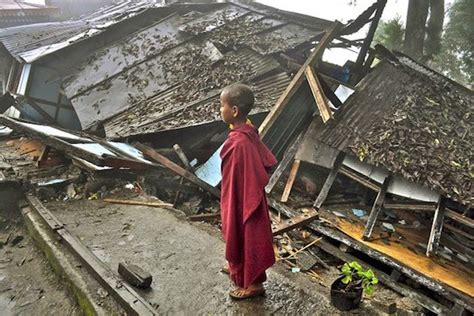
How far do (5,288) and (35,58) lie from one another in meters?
6.01

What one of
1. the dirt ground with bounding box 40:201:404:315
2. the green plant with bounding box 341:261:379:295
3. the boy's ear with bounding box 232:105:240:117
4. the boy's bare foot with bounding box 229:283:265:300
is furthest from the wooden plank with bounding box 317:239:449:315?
the boy's ear with bounding box 232:105:240:117

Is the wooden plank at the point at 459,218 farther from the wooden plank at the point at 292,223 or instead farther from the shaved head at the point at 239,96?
the shaved head at the point at 239,96

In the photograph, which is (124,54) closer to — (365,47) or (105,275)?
(365,47)

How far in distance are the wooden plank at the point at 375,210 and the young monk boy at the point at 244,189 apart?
2674mm

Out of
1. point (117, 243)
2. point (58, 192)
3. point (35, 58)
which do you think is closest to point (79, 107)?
point (35, 58)

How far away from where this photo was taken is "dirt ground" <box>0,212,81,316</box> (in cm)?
377

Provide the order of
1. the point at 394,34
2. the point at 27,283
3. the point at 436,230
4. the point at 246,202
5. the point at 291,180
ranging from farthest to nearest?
the point at 394,34
the point at 291,180
the point at 436,230
the point at 27,283
the point at 246,202

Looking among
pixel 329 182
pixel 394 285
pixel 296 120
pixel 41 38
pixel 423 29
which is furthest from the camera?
pixel 423 29

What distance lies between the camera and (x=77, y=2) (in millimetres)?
20391

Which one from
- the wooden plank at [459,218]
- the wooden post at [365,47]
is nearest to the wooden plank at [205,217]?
the wooden plank at [459,218]

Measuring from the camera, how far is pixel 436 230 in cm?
514

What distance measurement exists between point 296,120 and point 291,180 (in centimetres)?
144

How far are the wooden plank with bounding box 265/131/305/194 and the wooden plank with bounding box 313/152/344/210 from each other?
0.76m

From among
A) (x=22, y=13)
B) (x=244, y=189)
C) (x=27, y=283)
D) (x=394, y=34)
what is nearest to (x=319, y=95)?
(x=244, y=189)
